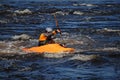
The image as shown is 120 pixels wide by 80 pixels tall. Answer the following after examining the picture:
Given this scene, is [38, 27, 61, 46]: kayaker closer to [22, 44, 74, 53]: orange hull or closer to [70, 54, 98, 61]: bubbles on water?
[22, 44, 74, 53]: orange hull

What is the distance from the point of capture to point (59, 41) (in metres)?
25.9

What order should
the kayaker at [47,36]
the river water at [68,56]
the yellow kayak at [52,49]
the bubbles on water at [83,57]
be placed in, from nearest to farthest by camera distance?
1. the river water at [68,56]
2. the bubbles on water at [83,57]
3. the yellow kayak at [52,49]
4. the kayaker at [47,36]

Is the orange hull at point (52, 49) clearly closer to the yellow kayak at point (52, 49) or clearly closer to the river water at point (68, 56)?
the yellow kayak at point (52, 49)

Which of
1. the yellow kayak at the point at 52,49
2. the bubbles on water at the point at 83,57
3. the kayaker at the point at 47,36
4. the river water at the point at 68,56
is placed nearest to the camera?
the river water at the point at 68,56

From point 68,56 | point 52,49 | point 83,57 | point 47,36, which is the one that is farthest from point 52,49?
point 83,57

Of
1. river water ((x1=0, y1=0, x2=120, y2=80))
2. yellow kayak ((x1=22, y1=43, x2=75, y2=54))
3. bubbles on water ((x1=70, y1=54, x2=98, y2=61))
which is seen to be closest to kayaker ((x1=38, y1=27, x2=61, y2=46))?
yellow kayak ((x1=22, y1=43, x2=75, y2=54))

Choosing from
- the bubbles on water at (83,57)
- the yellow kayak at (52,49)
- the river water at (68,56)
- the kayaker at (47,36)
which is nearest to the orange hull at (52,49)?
the yellow kayak at (52,49)

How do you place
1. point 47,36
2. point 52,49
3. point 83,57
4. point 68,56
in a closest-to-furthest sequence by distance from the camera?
point 83,57, point 68,56, point 52,49, point 47,36

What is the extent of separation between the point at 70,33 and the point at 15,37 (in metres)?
3.82

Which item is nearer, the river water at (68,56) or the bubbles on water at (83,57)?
the river water at (68,56)

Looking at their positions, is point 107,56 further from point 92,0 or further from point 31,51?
point 92,0

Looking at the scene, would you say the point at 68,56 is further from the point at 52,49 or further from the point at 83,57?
the point at 52,49

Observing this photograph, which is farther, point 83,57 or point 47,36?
point 47,36

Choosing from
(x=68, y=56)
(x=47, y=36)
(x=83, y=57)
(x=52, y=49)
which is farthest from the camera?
(x=47, y=36)
